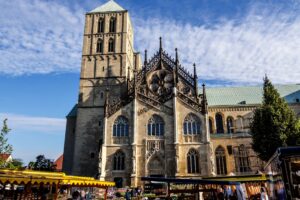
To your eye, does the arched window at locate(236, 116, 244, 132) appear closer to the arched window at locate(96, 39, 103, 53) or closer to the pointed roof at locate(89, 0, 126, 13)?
the arched window at locate(96, 39, 103, 53)

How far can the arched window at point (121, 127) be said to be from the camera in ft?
128

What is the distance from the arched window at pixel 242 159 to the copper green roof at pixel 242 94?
9829 mm

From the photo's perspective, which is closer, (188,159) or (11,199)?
(11,199)

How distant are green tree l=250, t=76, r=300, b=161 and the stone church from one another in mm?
7702

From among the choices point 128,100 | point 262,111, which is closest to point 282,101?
point 262,111

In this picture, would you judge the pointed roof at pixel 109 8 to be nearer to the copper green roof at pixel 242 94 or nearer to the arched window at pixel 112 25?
the arched window at pixel 112 25

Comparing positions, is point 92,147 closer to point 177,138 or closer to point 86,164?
point 86,164

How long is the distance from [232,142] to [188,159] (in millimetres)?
8522

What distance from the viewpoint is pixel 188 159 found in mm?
37594

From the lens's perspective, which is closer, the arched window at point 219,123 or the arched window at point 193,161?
the arched window at point 193,161

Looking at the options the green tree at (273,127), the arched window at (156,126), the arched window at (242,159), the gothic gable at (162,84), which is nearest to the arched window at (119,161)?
the arched window at (156,126)

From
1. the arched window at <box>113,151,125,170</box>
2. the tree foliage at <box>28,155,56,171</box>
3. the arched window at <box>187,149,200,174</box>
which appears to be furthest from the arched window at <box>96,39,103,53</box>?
the tree foliage at <box>28,155,56,171</box>

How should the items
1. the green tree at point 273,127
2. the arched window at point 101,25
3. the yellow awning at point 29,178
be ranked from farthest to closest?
the arched window at point 101,25, the green tree at point 273,127, the yellow awning at point 29,178

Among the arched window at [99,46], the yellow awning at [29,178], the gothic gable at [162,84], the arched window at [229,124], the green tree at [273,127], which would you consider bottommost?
the yellow awning at [29,178]
